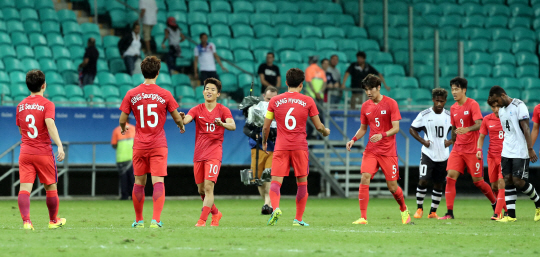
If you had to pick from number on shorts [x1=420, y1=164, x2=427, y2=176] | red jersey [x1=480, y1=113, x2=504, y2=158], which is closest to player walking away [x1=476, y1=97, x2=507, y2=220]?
red jersey [x1=480, y1=113, x2=504, y2=158]

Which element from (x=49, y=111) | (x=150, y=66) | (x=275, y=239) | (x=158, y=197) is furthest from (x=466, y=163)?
(x=49, y=111)

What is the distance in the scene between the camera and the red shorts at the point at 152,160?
8.59m

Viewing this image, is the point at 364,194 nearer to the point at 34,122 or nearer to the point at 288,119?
the point at 288,119

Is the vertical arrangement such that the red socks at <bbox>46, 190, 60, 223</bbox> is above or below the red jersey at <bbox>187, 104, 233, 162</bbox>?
below

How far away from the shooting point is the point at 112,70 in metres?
19.7

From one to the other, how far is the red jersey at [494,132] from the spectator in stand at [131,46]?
1054cm

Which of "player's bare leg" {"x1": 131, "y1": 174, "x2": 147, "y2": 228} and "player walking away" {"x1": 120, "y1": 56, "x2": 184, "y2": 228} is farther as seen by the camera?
"player's bare leg" {"x1": 131, "y1": 174, "x2": 147, "y2": 228}

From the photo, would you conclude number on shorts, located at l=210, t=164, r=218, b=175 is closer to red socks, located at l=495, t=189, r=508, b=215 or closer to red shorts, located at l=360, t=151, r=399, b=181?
red shorts, located at l=360, t=151, r=399, b=181

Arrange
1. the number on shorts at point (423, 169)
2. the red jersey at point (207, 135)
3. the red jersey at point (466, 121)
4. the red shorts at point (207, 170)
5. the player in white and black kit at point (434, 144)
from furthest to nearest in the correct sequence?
the number on shorts at point (423, 169) → the player in white and black kit at point (434, 144) → the red jersey at point (466, 121) → the red jersey at point (207, 135) → the red shorts at point (207, 170)

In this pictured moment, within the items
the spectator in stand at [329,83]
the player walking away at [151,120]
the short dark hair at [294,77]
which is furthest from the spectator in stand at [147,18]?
the player walking away at [151,120]

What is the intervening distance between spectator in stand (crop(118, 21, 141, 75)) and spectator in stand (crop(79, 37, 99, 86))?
2.65 feet

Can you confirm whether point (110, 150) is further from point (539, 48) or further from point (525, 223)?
point (539, 48)

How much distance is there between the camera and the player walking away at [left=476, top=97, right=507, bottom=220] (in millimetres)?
11062

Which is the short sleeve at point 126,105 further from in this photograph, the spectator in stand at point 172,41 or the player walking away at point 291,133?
the spectator in stand at point 172,41
